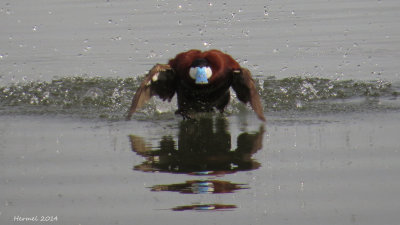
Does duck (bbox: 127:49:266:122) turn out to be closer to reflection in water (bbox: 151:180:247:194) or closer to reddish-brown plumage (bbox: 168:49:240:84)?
reddish-brown plumage (bbox: 168:49:240:84)

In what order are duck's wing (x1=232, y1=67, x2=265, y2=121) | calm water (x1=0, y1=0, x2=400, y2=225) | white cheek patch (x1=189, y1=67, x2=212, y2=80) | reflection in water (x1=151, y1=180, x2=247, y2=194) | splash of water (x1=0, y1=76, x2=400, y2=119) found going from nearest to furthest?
calm water (x1=0, y1=0, x2=400, y2=225) → reflection in water (x1=151, y1=180, x2=247, y2=194) → duck's wing (x1=232, y1=67, x2=265, y2=121) → white cheek patch (x1=189, y1=67, x2=212, y2=80) → splash of water (x1=0, y1=76, x2=400, y2=119)

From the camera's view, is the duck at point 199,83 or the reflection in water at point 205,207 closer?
the reflection in water at point 205,207

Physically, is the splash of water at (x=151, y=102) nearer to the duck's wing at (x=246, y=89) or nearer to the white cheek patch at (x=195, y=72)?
the duck's wing at (x=246, y=89)

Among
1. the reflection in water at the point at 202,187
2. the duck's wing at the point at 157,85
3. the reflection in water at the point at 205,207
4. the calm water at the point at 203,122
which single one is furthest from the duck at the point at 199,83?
the reflection in water at the point at 205,207

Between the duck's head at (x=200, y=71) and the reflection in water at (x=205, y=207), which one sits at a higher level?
the duck's head at (x=200, y=71)

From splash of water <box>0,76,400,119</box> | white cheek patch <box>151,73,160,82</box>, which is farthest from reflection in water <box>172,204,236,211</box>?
splash of water <box>0,76,400,119</box>

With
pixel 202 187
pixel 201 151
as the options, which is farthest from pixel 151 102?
pixel 202 187

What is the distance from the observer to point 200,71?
25.2ft

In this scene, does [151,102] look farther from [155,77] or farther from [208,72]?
[208,72]

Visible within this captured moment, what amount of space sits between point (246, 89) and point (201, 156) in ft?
5.11

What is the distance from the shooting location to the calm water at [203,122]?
5.34 meters

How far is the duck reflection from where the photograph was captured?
6.22 m

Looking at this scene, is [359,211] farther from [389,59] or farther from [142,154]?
[389,59]

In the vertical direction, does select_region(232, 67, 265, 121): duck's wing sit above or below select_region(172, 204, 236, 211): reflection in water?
above
